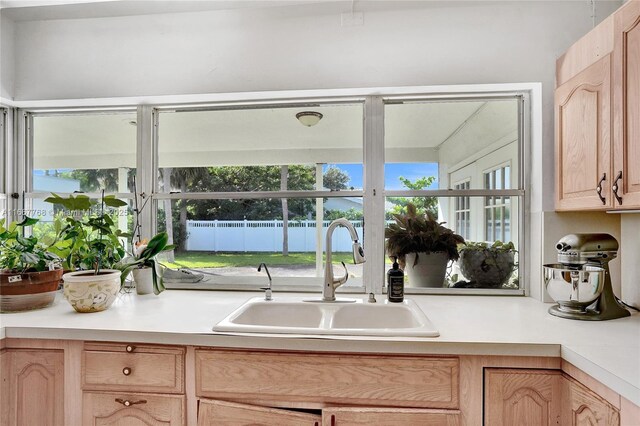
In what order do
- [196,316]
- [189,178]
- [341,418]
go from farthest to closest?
[189,178] → [196,316] → [341,418]

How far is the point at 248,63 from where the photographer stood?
190 centimetres

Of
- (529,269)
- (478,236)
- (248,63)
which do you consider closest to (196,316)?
(248,63)

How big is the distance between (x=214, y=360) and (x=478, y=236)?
1.50m

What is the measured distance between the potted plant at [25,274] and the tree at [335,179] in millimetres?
1426

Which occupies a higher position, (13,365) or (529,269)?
(529,269)

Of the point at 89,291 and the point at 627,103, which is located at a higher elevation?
the point at 627,103

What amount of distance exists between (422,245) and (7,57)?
2.61 m

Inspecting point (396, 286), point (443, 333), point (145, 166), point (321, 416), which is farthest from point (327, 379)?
point (145, 166)

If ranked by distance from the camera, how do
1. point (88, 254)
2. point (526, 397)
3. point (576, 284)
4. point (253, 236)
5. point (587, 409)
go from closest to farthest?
point (587, 409) < point (526, 397) < point (576, 284) < point (88, 254) < point (253, 236)

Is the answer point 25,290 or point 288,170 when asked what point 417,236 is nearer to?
point 288,170

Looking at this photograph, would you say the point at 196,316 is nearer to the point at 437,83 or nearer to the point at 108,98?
the point at 108,98

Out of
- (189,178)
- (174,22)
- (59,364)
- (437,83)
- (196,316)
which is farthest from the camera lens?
(189,178)

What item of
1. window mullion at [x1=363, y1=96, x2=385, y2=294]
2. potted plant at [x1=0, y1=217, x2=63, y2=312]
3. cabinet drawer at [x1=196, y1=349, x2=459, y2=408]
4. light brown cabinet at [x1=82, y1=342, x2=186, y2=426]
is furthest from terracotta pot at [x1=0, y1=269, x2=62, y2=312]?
window mullion at [x1=363, y1=96, x2=385, y2=294]

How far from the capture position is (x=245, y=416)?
125 centimetres
